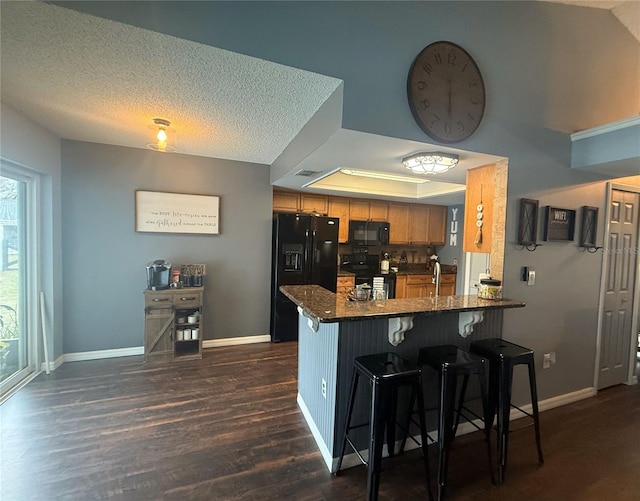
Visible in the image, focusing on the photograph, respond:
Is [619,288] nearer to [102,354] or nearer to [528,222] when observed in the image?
[528,222]

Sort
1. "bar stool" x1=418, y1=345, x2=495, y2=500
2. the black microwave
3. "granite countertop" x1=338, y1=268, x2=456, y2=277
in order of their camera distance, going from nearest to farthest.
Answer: "bar stool" x1=418, y1=345, x2=495, y2=500 → "granite countertop" x1=338, y1=268, x2=456, y2=277 → the black microwave

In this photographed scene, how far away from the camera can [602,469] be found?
1.95 m

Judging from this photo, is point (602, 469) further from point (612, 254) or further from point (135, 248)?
point (135, 248)

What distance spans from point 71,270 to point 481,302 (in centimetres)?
416

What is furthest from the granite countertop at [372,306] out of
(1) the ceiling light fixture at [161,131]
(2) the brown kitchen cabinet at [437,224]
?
(2) the brown kitchen cabinet at [437,224]

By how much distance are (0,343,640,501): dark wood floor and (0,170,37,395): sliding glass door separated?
9.1 inches

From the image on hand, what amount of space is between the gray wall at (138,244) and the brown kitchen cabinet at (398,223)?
233cm

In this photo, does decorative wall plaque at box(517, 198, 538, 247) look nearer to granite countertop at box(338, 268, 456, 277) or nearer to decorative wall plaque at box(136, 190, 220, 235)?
granite countertop at box(338, 268, 456, 277)

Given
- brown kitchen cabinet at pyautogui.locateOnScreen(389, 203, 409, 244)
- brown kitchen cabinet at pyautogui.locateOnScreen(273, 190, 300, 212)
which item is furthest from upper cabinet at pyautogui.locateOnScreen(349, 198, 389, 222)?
brown kitchen cabinet at pyautogui.locateOnScreen(273, 190, 300, 212)

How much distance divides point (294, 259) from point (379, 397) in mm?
2680

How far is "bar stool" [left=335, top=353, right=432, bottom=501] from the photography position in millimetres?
1571

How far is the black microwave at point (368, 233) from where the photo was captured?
494 centimetres

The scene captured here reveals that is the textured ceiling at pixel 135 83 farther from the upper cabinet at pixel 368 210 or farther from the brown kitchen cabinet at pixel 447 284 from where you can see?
the brown kitchen cabinet at pixel 447 284

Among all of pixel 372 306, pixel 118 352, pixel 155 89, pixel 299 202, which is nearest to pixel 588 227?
pixel 372 306
